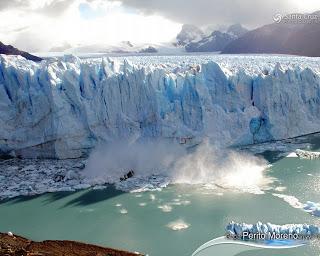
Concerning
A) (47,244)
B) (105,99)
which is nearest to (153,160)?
(105,99)

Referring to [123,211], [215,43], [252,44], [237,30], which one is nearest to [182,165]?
[123,211]

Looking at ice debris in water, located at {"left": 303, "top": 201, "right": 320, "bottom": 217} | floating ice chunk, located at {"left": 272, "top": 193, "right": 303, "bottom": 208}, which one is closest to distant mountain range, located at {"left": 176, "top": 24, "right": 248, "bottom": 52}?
floating ice chunk, located at {"left": 272, "top": 193, "right": 303, "bottom": 208}

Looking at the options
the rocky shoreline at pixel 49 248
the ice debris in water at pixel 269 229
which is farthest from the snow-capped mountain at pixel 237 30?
the rocky shoreline at pixel 49 248

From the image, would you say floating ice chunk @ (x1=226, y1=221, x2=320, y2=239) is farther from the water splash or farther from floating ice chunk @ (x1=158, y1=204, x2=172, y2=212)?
the water splash

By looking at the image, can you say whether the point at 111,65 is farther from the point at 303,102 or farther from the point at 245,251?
the point at 245,251

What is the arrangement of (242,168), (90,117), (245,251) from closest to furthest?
(245,251) → (242,168) → (90,117)

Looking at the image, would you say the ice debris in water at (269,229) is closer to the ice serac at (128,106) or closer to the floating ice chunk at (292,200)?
the floating ice chunk at (292,200)
